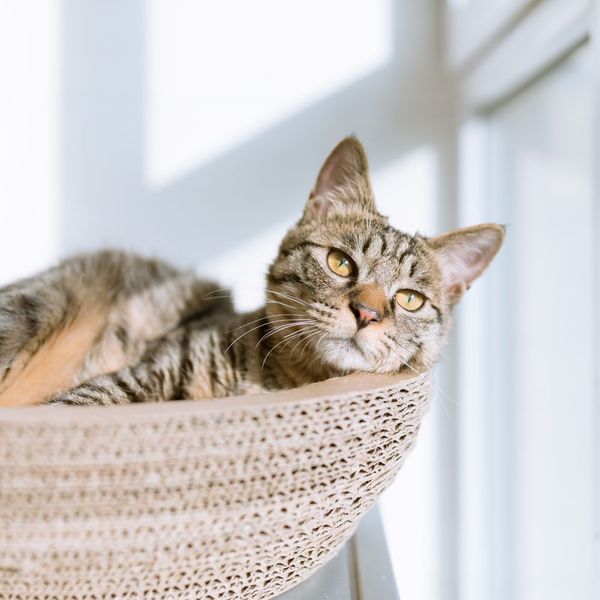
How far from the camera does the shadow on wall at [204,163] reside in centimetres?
186

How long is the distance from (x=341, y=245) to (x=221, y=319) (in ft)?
1.13

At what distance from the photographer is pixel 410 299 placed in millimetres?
1075

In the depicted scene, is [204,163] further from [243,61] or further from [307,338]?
[307,338]

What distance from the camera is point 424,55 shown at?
186 cm

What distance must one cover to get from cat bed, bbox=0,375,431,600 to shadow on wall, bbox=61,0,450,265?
121 centimetres

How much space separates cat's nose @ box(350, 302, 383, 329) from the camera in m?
0.95

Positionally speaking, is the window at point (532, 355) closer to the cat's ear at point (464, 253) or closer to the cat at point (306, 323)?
the cat's ear at point (464, 253)

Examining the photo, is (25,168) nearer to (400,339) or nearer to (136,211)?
(136,211)

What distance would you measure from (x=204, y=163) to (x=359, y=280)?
1.03m

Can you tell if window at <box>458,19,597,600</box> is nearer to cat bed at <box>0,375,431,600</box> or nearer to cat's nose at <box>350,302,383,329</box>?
cat's nose at <box>350,302,383,329</box>

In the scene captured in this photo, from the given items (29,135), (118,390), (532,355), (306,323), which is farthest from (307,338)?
(29,135)

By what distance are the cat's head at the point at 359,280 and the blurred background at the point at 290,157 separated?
628mm

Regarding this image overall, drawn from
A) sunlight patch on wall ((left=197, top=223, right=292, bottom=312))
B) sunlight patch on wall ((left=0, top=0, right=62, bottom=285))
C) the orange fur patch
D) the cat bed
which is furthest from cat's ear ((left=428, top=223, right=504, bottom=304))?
sunlight patch on wall ((left=0, top=0, right=62, bottom=285))

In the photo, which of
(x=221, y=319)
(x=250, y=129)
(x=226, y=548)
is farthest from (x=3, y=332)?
(x=250, y=129)
